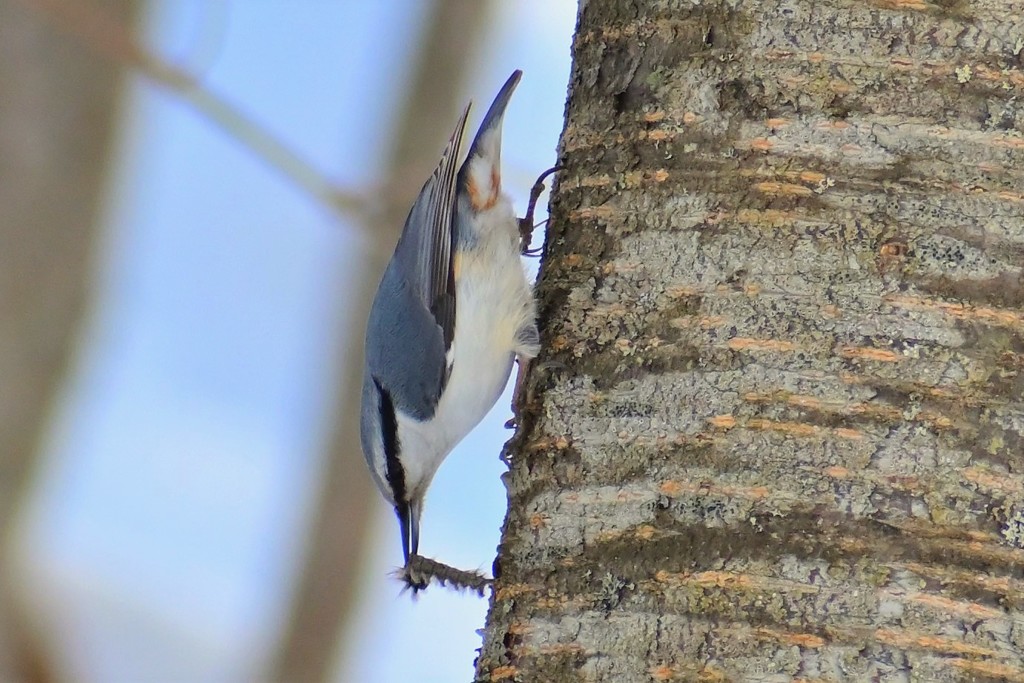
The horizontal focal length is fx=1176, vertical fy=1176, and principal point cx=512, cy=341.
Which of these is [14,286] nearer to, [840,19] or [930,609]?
[840,19]

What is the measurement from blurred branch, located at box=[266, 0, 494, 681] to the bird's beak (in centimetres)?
147

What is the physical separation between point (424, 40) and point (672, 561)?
10.7ft

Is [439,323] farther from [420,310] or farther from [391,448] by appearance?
[391,448]

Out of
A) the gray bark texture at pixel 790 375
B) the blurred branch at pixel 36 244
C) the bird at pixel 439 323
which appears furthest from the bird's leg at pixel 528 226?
the blurred branch at pixel 36 244

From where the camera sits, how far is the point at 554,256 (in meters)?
1.78

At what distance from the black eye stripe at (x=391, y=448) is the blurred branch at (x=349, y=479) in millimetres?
1352

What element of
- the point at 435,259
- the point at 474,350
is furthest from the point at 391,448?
the point at 435,259

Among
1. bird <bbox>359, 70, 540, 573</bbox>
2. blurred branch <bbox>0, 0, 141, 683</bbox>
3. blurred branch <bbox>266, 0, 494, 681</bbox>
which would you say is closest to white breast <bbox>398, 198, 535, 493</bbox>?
bird <bbox>359, 70, 540, 573</bbox>

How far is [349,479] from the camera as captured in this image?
416cm

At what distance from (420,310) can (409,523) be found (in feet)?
1.69

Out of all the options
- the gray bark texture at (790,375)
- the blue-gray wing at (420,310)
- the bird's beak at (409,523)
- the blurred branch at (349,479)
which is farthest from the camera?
the blurred branch at (349,479)

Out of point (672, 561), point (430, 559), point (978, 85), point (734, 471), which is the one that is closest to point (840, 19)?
point (978, 85)

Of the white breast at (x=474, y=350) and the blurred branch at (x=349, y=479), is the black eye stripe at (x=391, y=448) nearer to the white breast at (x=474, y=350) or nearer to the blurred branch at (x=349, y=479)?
the white breast at (x=474, y=350)

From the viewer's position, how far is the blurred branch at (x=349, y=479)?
13.6 ft
